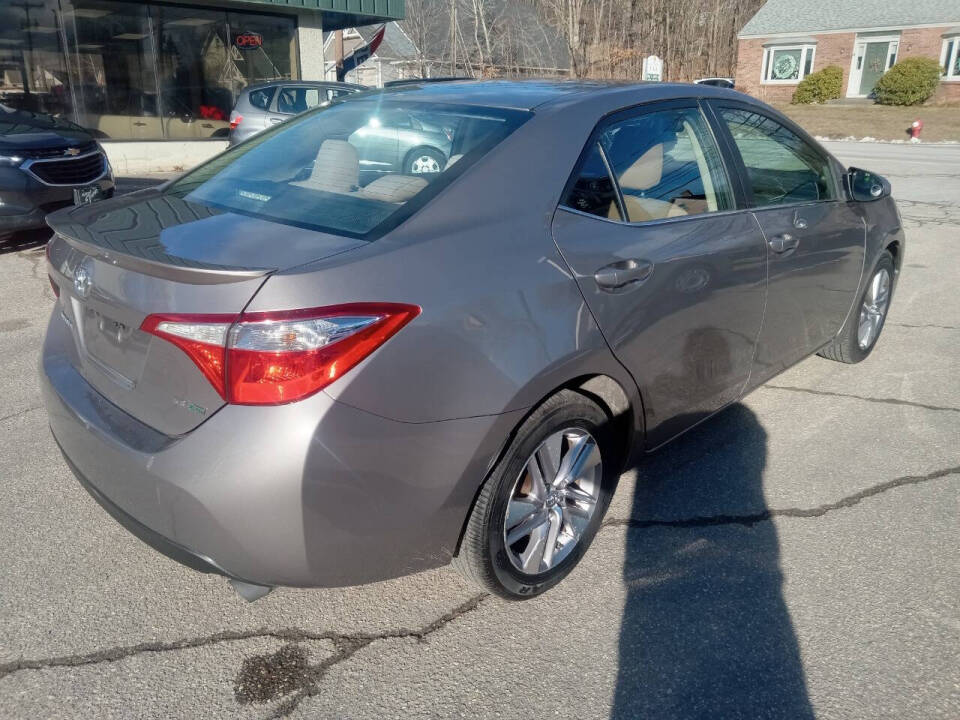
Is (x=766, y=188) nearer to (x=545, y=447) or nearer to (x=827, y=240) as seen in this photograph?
(x=827, y=240)

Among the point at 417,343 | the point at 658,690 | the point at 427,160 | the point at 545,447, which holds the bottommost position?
the point at 658,690

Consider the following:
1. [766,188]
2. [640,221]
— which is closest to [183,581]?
[640,221]

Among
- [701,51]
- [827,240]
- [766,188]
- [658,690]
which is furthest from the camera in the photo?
[701,51]

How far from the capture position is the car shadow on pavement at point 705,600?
2334 mm

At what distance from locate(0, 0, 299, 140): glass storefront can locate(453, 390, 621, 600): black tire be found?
549 inches

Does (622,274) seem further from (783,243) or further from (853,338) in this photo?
(853,338)

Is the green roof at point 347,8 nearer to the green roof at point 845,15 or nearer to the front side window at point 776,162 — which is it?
the front side window at point 776,162

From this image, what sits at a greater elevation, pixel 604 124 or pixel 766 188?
pixel 604 124

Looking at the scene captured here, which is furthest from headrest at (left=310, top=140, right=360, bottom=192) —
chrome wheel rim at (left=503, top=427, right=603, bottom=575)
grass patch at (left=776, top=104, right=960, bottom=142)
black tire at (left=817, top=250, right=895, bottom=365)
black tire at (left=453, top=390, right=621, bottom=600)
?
grass patch at (left=776, top=104, right=960, bottom=142)

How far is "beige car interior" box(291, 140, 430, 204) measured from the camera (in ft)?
8.29

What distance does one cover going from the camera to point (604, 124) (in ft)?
9.41

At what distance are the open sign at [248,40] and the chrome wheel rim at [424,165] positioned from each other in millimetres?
14850

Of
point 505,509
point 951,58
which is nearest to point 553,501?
point 505,509

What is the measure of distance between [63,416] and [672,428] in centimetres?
220
